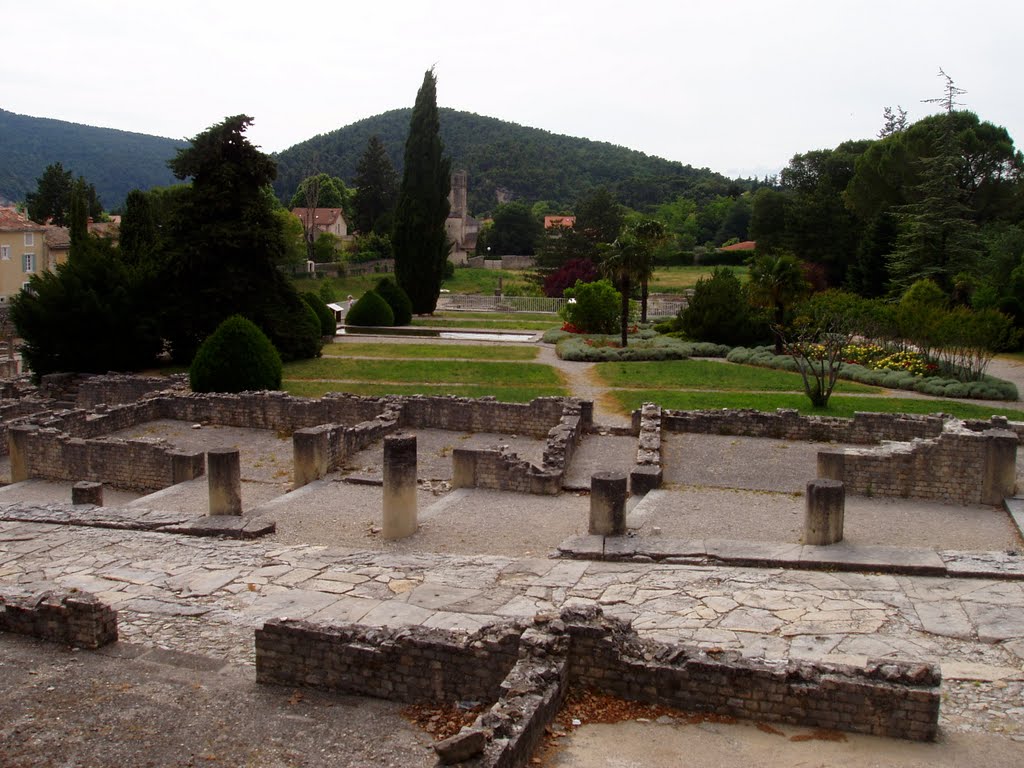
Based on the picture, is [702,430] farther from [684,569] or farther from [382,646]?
[382,646]

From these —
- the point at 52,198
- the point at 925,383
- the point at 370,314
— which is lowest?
the point at 925,383

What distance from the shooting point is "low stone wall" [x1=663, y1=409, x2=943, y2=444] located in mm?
19406

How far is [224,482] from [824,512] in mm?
8523

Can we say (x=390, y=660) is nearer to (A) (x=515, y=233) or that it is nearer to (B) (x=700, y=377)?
(B) (x=700, y=377)

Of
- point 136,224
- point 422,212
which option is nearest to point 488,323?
point 422,212

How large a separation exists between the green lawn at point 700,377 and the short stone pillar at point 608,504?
14.4 metres

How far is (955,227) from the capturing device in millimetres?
42812

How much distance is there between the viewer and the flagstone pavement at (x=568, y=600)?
819 cm

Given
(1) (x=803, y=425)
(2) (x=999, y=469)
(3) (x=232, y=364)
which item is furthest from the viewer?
(3) (x=232, y=364)

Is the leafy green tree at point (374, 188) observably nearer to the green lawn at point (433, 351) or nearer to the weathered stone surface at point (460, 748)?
the green lawn at point (433, 351)

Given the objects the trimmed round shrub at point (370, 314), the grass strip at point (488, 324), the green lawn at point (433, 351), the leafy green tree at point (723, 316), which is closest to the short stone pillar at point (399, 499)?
the green lawn at point (433, 351)

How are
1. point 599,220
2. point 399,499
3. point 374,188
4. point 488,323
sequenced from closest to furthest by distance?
1. point 399,499
2. point 488,323
3. point 599,220
4. point 374,188

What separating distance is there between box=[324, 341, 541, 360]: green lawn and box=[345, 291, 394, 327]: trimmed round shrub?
579cm

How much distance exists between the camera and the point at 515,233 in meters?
92.5
